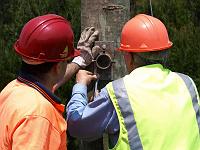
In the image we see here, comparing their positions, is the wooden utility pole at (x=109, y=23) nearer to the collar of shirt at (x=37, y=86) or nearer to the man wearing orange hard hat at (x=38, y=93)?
the man wearing orange hard hat at (x=38, y=93)

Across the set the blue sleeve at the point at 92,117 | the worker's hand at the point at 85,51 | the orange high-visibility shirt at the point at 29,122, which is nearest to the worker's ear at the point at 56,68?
the orange high-visibility shirt at the point at 29,122

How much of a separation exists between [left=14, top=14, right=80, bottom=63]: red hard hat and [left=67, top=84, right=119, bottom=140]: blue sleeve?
318mm

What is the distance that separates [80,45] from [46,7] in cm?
486

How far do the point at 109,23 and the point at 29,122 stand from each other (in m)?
1.43

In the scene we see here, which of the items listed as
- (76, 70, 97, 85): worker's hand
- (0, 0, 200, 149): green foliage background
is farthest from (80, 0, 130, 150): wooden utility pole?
(0, 0, 200, 149): green foliage background

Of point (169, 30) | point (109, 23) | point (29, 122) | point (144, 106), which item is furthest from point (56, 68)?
point (169, 30)

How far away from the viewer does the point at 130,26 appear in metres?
2.75

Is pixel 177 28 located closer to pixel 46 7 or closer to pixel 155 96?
pixel 46 7

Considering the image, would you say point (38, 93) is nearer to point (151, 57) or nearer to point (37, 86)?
point (37, 86)

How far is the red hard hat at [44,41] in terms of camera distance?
7.54 ft

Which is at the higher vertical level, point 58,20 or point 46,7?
point 58,20

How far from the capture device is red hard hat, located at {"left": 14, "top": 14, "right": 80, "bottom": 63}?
7.54ft

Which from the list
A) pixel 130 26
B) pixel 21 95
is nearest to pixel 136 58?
pixel 130 26

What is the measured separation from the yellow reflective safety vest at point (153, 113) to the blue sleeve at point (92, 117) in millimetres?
41
